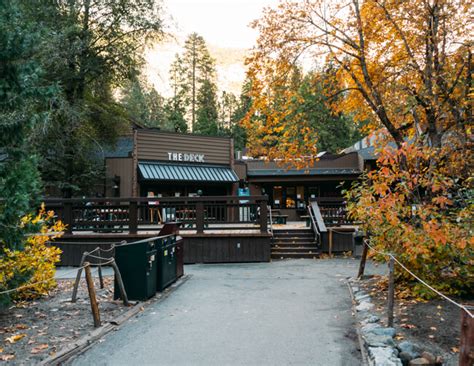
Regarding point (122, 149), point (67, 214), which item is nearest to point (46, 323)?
point (67, 214)

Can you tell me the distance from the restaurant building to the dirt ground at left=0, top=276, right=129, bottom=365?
1499cm

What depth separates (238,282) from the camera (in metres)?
10.6

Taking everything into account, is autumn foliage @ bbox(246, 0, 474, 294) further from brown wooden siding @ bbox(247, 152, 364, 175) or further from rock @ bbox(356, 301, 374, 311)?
brown wooden siding @ bbox(247, 152, 364, 175)

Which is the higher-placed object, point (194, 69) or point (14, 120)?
point (194, 69)

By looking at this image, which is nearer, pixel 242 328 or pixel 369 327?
pixel 369 327

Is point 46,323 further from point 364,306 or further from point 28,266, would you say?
point 364,306

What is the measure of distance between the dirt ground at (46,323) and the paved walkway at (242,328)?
550 mm

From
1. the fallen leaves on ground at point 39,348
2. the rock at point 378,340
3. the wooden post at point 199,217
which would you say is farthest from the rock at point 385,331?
the wooden post at point 199,217

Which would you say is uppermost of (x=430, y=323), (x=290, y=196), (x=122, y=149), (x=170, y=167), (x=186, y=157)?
(x=122, y=149)

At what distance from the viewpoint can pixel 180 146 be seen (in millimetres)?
26047

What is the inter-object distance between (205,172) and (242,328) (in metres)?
20.1

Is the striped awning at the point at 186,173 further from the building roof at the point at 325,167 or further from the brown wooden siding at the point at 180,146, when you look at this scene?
the building roof at the point at 325,167

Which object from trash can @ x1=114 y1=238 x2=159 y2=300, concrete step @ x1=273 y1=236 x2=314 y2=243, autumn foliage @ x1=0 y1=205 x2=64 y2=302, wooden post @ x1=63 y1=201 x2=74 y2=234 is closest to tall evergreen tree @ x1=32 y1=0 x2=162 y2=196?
wooden post @ x1=63 y1=201 x2=74 y2=234

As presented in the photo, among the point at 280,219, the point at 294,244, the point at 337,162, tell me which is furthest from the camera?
the point at 337,162
